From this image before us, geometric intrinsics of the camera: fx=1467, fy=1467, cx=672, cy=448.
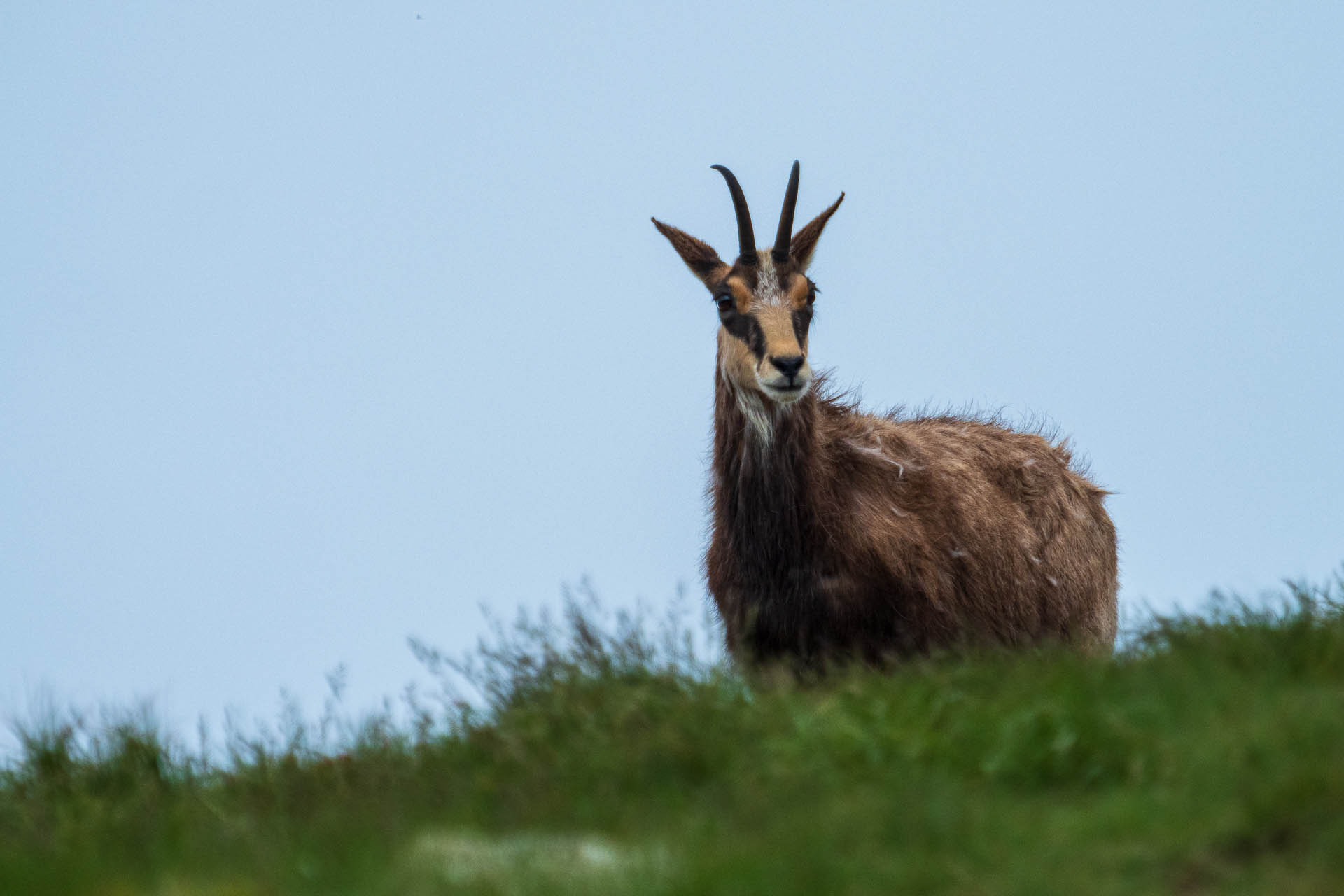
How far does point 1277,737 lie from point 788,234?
17.7 ft

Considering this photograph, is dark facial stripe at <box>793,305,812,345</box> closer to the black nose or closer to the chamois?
the chamois

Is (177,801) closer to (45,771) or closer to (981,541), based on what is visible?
(45,771)

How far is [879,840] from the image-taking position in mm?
3799

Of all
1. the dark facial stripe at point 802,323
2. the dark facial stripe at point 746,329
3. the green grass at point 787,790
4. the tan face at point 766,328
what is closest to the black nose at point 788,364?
the tan face at point 766,328

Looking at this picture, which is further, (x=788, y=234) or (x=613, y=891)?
(x=788, y=234)

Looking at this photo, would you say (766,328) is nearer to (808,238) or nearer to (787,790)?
(808,238)

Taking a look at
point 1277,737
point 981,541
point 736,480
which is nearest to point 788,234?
point 736,480

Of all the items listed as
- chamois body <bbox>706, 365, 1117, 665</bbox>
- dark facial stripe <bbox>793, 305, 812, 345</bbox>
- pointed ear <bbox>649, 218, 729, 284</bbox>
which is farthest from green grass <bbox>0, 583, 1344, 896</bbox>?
pointed ear <bbox>649, 218, 729, 284</bbox>

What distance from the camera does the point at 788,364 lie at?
7914 millimetres

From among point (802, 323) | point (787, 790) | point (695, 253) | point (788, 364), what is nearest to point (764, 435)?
point (788, 364)

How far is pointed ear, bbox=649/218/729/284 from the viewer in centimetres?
907

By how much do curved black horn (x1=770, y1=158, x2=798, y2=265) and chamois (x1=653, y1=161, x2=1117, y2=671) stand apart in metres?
0.01

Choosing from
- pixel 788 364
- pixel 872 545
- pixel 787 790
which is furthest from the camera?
pixel 872 545

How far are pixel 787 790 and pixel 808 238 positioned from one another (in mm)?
5314
